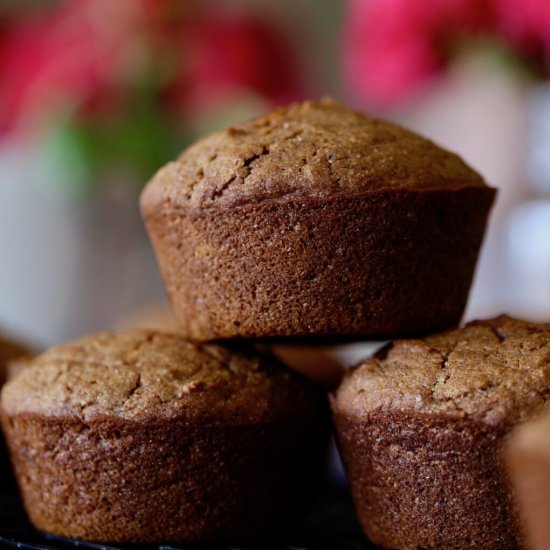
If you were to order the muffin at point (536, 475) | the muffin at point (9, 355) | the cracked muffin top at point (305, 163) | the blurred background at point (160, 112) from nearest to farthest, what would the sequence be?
the muffin at point (536, 475), the cracked muffin top at point (305, 163), the muffin at point (9, 355), the blurred background at point (160, 112)

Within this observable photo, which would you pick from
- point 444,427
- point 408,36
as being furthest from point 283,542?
point 408,36

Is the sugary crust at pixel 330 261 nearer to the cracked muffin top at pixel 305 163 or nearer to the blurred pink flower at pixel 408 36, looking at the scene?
the cracked muffin top at pixel 305 163

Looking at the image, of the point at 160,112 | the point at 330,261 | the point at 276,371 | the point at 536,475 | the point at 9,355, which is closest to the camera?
the point at 536,475

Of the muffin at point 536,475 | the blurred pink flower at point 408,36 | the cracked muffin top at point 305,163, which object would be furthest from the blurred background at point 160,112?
the muffin at point 536,475

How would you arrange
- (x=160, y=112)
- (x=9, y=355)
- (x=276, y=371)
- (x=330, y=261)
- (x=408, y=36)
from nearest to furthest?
(x=330, y=261), (x=276, y=371), (x=9, y=355), (x=408, y=36), (x=160, y=112)

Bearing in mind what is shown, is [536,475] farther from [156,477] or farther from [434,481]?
[156,477]

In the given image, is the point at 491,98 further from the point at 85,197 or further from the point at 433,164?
the point at 433,164

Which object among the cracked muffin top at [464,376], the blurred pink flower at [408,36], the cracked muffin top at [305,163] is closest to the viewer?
the cracked muffin top at [464,376]
